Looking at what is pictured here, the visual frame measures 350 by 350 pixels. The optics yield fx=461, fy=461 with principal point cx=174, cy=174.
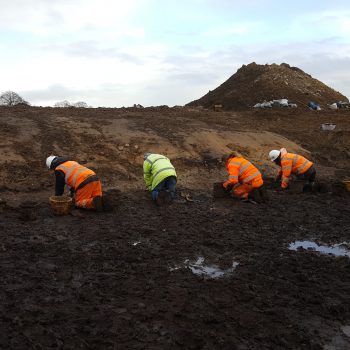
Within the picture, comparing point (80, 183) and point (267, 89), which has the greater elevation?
point (267, 89)

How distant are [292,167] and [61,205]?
17.6 feet

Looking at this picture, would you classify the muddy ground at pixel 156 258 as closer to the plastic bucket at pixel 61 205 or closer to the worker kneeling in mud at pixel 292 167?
the plastic bucket at pixel 61 205

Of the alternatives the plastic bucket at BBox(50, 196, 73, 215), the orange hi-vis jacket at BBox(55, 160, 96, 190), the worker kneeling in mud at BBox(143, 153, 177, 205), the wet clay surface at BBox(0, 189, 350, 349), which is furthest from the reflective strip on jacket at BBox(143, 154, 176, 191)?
the plastic bucket at BBox(50, 196, 73, 215)

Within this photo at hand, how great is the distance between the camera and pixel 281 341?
14.1 feet

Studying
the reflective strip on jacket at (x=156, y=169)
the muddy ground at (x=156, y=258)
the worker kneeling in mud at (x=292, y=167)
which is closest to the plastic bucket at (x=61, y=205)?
the muddy ground at (x=156, y=258)

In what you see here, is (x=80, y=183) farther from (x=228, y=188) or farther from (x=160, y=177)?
(x=228, y=188)

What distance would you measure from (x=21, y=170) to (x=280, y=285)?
7311mm

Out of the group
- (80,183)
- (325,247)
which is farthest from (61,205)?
(325,247)

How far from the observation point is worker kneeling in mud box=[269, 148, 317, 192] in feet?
34.2

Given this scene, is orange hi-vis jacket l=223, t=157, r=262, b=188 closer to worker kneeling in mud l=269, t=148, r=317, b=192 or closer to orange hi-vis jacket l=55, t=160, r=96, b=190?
worker kneeling in mud l=269, t=148, r=317, b=192

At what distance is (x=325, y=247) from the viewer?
731 centimetres

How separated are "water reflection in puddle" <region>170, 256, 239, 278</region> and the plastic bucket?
291 cm

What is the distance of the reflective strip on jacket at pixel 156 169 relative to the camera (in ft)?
30.1

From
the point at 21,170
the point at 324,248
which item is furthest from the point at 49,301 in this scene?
the point at 21,170
